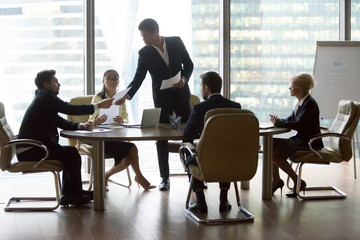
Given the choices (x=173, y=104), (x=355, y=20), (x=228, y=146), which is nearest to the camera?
(x=228, y=146)

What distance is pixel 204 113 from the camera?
5129mm

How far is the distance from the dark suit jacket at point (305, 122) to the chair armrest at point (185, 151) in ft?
3.33

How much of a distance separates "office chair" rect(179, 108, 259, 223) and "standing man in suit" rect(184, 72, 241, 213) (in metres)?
0.28

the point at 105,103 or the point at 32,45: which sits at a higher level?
the point at 32,45

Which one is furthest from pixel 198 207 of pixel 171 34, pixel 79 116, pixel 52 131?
pixel 171 34

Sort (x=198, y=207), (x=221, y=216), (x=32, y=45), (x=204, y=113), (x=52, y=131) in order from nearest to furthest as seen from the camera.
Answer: (x=204, y=113), (x=221, y=216), (x=198, y=207), (x=52, y=131), (x=32, y=45)

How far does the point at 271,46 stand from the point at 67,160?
384 cm

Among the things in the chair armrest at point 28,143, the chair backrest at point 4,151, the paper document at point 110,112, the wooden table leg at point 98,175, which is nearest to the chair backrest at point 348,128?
the paper document at point 110,112

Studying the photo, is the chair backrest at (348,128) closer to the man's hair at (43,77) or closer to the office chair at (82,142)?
the office chair at (82,142)

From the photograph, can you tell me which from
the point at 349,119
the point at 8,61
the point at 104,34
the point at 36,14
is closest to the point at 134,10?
the point at 104,34

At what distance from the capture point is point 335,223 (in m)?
5.04

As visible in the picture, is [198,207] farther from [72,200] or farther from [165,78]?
[165,78]

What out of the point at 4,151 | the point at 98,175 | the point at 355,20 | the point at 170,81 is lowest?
the point at 98,175

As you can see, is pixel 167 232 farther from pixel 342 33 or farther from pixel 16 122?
pixel 342 33
